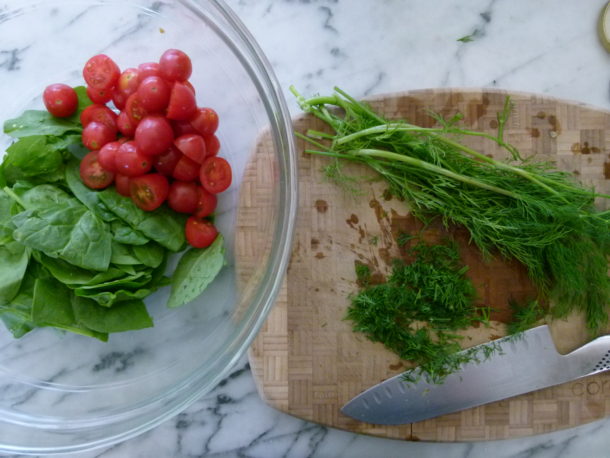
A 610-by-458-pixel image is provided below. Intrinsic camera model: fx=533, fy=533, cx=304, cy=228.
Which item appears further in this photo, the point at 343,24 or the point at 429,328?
the point at 343,24

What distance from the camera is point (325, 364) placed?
1.65m

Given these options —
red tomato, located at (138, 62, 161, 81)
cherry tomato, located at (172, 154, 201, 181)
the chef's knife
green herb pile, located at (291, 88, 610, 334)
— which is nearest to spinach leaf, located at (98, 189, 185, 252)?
cherry tomato, located at (172, 154, 201, 181)

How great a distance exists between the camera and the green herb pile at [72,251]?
1394mm

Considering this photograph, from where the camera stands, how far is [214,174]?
1.47 meters

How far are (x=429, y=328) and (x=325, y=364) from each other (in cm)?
34

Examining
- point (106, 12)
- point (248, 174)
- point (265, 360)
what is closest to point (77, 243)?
point (248, 174)

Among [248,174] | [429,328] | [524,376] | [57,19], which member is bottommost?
[524,376]

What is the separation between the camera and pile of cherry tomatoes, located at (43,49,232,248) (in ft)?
4.58

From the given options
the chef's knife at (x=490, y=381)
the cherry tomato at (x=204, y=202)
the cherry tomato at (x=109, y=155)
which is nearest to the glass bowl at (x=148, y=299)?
the cherry tomato at (x=204, y=202)

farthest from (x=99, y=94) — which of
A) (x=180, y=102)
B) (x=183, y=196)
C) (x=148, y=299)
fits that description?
(x=148, y=299)

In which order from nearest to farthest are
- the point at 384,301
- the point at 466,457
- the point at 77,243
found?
the point at 77,243, the point at 384,301, the point at 466,457

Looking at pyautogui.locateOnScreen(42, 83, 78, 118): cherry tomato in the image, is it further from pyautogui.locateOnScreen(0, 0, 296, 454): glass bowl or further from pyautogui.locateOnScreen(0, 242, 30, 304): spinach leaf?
pyautogui.locateOnScreen(0, 242, 30, 304): spinach leaf

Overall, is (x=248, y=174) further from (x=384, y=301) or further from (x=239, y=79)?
(x=384, y=301)

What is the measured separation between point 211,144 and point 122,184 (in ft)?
0.88
